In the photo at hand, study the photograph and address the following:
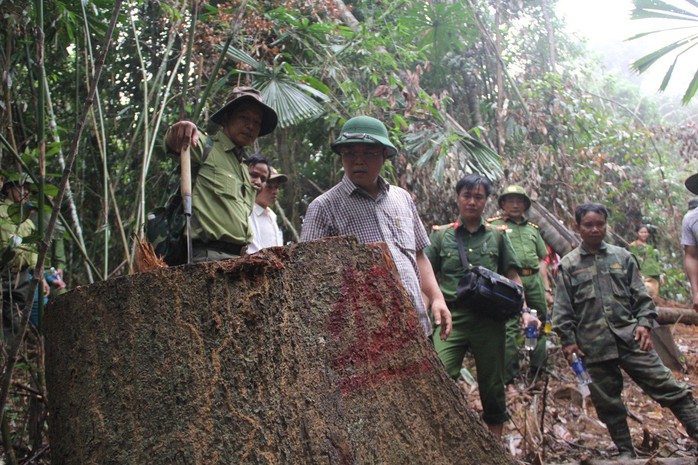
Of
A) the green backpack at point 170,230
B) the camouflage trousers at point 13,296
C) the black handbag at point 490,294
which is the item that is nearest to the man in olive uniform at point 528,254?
the black handbag at point 490,294

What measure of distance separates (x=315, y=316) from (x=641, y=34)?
31.4ft

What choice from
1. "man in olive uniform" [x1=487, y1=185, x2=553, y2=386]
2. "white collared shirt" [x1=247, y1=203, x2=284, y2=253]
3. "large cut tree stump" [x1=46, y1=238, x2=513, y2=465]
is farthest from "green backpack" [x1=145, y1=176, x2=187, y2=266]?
"man in olive uniform" [x1=487, y1=185, x2=553, y2=386]

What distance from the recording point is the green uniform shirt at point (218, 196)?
3049 mm

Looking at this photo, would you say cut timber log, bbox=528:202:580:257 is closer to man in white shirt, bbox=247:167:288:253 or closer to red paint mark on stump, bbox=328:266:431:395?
man in white shirt, bbox=247:167:288:253

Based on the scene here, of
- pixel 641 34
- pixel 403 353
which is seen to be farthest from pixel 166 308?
pixel 641 34

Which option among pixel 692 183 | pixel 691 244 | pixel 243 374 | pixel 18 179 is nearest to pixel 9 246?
pixel 18 179

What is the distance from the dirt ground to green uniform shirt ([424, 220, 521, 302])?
34.7 inches

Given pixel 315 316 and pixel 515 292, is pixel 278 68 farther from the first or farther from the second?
pixel 315 316

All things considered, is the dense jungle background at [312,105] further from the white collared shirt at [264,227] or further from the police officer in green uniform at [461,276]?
the police officer in green uniform at [461,276]

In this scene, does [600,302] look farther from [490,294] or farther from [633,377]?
[490,294]

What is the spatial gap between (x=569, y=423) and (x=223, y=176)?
3546 millimetres

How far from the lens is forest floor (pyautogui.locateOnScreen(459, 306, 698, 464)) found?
388 cm

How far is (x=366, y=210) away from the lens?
323 centimetres

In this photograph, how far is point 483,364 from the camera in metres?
3.88
